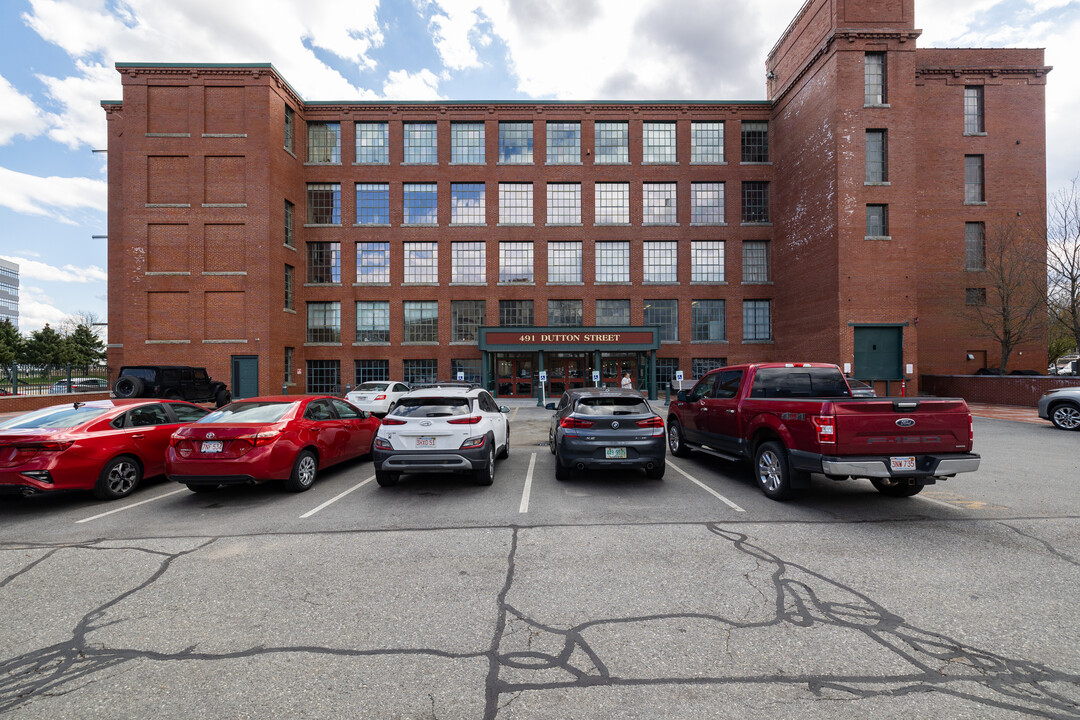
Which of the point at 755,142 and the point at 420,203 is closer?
the point at 420,203

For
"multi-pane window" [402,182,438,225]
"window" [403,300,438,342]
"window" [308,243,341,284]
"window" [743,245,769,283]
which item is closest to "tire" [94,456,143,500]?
"window" [403,300,438,342]

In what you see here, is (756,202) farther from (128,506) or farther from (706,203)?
(128,506)

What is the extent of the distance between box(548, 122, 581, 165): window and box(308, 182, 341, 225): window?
46.9ft

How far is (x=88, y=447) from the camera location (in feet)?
21.9

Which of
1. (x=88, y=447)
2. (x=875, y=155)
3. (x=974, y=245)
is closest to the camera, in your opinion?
(x=88, y=447)

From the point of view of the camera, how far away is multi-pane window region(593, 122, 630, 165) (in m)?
30.7

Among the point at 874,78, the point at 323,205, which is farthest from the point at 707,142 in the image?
the point at 323,205

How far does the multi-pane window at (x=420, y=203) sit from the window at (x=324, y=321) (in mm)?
7476

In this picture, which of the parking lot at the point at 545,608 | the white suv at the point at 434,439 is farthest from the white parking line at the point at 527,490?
the white suv at the point at 434,439

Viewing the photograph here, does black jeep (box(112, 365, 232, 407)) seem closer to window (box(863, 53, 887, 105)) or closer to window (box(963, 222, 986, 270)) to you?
window (box(863, 53, 887, 105))

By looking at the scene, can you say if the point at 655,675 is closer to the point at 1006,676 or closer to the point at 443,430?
the point at 1006,676

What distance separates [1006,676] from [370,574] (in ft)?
15.4

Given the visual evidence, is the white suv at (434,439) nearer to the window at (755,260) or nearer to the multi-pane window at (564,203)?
the multi-pane window at (564,203)

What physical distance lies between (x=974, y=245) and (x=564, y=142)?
87.1ft
